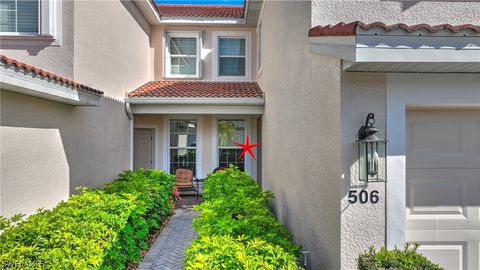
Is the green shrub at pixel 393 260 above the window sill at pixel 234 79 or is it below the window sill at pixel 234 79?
below

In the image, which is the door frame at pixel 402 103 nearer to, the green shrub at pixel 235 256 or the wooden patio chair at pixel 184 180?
the green shrub at pixel 235 256

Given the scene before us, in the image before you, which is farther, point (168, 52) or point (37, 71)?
point (168, 52)

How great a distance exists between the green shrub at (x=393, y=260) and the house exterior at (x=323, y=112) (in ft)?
0.37

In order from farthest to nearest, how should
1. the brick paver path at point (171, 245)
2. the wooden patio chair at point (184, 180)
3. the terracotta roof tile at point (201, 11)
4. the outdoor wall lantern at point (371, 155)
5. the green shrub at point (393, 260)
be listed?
the terracotta roof tile at point (201, 11)
the wooden patio chair at point (184, 180)
the brick paver path at point (171, 245)
the outdoor wall lantern at point (371, 155)
the green shrub at point (393, 260)

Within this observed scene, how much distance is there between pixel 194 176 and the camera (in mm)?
12844

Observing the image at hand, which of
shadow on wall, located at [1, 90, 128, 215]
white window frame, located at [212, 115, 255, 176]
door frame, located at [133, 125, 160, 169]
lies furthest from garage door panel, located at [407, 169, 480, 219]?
door frame, located at [133, 125, 160, 169]

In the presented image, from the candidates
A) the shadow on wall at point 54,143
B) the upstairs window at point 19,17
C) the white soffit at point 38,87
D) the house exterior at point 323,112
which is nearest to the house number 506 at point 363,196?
the house exterior at point 323,112

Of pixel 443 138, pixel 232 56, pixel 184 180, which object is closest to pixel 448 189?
pixel 443 138

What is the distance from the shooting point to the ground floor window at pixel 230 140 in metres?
12.9

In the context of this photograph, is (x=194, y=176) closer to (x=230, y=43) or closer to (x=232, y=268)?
(x=230, y=43)

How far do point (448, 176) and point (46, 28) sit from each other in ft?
25.1

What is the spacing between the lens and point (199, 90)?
11.1 m

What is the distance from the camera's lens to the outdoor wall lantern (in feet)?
9.91

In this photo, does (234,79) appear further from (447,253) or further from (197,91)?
(447,253)
